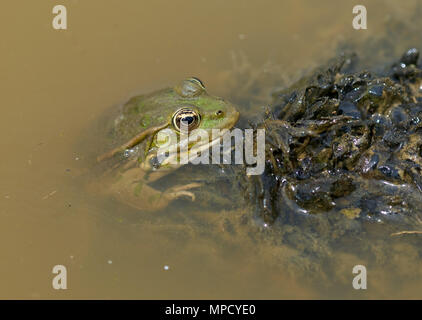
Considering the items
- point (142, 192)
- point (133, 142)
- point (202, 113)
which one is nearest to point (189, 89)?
point (202, 113)

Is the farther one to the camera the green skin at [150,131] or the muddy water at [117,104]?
the green skin at [150,131]

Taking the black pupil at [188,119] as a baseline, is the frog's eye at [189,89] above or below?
above

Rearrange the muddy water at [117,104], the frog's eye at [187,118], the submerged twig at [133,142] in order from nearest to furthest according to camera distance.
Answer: the muddy water at [117,104], the frog's eye at [187,118], the submerged twig at [133,142]

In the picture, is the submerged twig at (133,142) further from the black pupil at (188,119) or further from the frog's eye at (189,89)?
the frog's eye at (189,89)

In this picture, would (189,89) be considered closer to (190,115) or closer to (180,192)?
(190,115)

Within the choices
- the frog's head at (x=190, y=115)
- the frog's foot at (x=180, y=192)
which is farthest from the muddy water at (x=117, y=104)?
the frog's head at (x=190, y=115)
